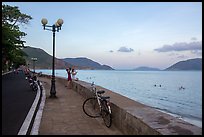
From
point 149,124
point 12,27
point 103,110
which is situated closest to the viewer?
point 149,124

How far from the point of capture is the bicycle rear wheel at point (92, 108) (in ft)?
28.6

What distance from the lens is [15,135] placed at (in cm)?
580

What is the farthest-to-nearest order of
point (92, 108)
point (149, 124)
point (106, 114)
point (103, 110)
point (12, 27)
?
point (12, 27)
point (92, 108)
point (103, 110)
point (106, 114)
point (149, 124)

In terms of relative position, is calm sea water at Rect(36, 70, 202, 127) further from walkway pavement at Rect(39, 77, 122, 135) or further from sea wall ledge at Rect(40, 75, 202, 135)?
sea wall ledge at Rect(40, 75, 202, 135)

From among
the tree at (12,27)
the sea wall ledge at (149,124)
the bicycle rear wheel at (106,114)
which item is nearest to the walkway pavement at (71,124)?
Answer: the bicycle rear wheel at (106,114)

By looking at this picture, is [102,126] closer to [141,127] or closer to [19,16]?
[141,127]

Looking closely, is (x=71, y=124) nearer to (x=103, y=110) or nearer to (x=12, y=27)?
(x=103, y=110)

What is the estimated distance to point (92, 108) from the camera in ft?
31.2

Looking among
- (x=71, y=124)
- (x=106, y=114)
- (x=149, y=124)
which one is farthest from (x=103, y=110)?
(x=149, y=124)

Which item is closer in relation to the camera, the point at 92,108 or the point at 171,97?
the point at 92,108

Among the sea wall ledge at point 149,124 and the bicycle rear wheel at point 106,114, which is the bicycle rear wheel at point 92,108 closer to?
the bicycle rear wheel at point 106,114

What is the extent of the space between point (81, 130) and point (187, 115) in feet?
62.9

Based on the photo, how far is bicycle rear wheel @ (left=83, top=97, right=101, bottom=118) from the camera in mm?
8703

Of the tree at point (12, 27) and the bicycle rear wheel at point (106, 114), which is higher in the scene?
the tree at point (12, 27)
